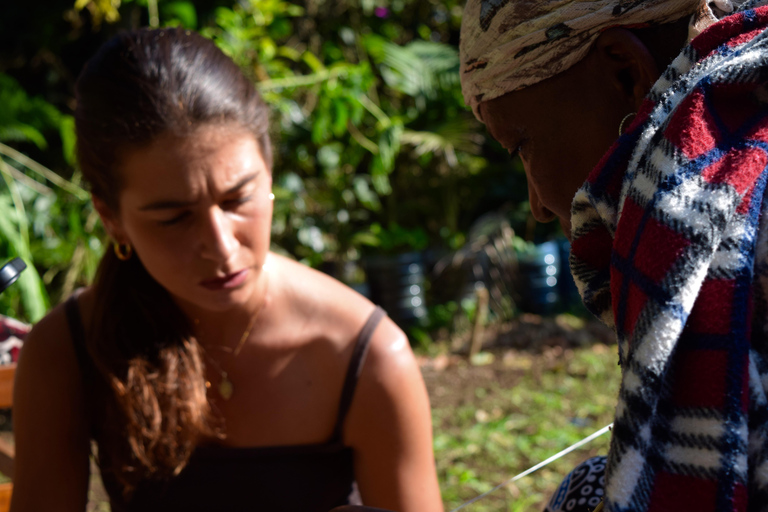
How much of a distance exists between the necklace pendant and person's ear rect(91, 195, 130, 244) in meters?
0.44

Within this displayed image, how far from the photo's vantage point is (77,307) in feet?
6.10

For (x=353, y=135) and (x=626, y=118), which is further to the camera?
(x=353, y=135)

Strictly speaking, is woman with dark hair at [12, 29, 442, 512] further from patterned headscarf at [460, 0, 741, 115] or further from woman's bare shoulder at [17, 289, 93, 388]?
patterned headscarf at [460, 0, 741, 115]

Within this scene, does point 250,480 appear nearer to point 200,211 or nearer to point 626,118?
point 200,211

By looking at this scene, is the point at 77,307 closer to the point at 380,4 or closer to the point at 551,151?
the point at 551,151

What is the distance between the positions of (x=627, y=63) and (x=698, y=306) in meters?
0.40

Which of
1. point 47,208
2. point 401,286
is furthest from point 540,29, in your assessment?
point 401,286

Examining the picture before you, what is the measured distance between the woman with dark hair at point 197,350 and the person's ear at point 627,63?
2.98ft

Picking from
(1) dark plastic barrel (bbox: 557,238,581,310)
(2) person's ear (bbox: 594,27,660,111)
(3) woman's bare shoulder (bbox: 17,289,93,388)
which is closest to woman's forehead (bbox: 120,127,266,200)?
(3) woman's bare shoulder (bbox: 17,289,93,388)

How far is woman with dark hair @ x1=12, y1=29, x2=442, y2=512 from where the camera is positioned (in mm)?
1571

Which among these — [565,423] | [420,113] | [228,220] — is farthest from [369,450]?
[420,113]

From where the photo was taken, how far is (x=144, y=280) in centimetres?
185

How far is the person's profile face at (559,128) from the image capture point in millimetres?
958

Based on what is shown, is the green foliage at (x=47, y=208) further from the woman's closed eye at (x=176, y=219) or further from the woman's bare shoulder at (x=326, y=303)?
the woman's closed eye at (x=176, y=219)
